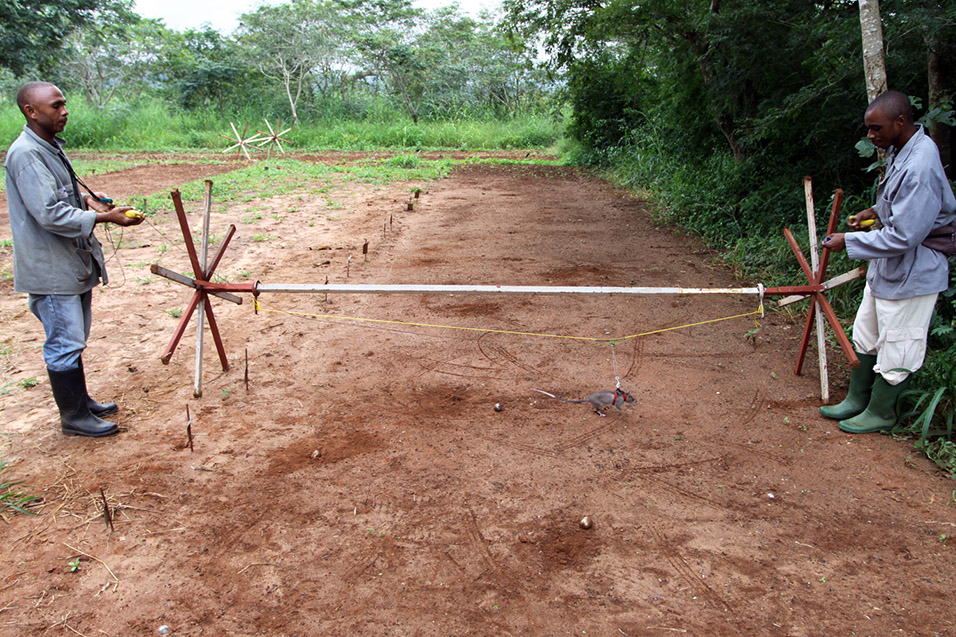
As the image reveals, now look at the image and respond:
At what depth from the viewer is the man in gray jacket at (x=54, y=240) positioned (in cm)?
341

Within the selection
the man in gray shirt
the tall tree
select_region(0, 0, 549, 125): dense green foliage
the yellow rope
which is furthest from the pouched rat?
the tall tree

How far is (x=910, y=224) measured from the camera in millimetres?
3277

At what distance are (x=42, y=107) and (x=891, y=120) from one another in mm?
4433

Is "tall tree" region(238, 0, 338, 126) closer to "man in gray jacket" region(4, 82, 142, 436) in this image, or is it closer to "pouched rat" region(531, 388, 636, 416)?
"man in gray jacket" region(4, 82, 142, 436)

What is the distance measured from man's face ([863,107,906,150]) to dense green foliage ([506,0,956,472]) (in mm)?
1389

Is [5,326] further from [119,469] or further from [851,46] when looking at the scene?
[851,46]

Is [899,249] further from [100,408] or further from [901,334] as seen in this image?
[100,408]

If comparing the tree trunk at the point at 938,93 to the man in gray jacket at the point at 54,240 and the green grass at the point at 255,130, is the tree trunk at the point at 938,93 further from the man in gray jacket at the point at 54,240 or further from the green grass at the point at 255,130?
the green grass at the point at 255,130

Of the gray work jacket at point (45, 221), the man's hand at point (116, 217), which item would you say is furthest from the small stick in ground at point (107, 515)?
the man's hand at point (116, 217)

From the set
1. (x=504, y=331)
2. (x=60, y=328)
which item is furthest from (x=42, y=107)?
(x=504, y=331)

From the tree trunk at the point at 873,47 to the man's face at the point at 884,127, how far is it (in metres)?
1.67

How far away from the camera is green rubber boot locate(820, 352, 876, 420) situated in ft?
Answer: 12.8

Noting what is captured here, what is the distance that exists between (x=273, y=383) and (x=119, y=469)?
3.96 feet

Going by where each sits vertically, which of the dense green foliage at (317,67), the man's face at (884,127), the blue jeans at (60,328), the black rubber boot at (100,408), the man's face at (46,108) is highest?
the dense green foliage at (317,67)
